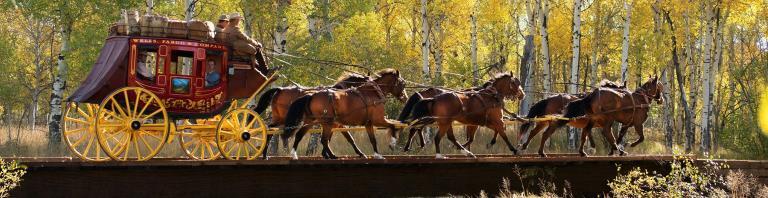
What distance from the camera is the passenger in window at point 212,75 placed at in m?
13.3

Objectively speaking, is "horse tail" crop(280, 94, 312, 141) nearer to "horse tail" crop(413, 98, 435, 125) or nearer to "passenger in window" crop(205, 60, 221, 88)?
"passenger in window" crop(205, 60, 221, 88)

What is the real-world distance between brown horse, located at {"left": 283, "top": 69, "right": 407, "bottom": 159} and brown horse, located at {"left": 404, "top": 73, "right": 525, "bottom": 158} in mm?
744

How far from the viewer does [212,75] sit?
13.3 m

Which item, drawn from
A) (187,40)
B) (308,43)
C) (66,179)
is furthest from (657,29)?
(66,179)

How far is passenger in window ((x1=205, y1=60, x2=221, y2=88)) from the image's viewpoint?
1327 centimetres

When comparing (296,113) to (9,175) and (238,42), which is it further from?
(9,175)

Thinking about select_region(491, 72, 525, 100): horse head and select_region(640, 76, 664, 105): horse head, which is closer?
select_region(491, 72, 525, 100): horse head

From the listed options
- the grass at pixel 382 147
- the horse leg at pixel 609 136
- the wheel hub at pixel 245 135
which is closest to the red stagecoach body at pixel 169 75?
the wheel hub at pixel 245 135

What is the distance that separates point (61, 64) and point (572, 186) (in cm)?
1342

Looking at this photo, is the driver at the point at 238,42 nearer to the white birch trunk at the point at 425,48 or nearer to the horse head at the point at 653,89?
the horse head at the point at 653,89

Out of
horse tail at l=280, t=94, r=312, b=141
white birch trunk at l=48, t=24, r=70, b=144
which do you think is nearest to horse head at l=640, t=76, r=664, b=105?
horse tail at l=280, t=94, r=312, b=141

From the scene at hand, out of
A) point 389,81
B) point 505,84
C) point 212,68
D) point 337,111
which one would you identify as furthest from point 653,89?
point 212,68

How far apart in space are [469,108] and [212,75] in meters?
4.50

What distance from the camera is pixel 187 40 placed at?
516 inches
